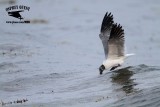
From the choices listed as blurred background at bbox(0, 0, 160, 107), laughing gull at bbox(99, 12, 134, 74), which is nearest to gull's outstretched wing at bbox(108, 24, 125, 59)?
laughing gull at bbox(99, 12, 134, 74)

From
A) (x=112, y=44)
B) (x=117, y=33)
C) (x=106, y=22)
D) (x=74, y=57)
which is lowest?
(x=74, y=57)

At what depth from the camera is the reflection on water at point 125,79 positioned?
16.0m

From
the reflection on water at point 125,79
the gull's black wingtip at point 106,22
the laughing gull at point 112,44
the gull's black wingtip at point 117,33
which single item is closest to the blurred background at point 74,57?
the reflection on water at point 125,79

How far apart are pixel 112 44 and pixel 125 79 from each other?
3.96ft

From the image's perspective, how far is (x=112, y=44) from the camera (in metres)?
17.6

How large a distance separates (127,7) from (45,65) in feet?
57.6

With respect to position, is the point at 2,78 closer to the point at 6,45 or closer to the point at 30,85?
the point at 30,85

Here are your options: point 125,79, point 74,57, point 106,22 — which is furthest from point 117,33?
point 74,57

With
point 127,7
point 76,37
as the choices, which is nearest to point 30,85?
point 76,37

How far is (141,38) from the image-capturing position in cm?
2878

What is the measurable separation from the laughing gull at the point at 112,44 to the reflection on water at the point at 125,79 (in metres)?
0.34

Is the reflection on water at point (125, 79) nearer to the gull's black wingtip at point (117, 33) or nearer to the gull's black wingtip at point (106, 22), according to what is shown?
the gull's black wingtip at point (117, 33)

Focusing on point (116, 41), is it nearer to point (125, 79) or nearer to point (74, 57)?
point (125, 79)

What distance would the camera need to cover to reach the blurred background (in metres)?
15.9
